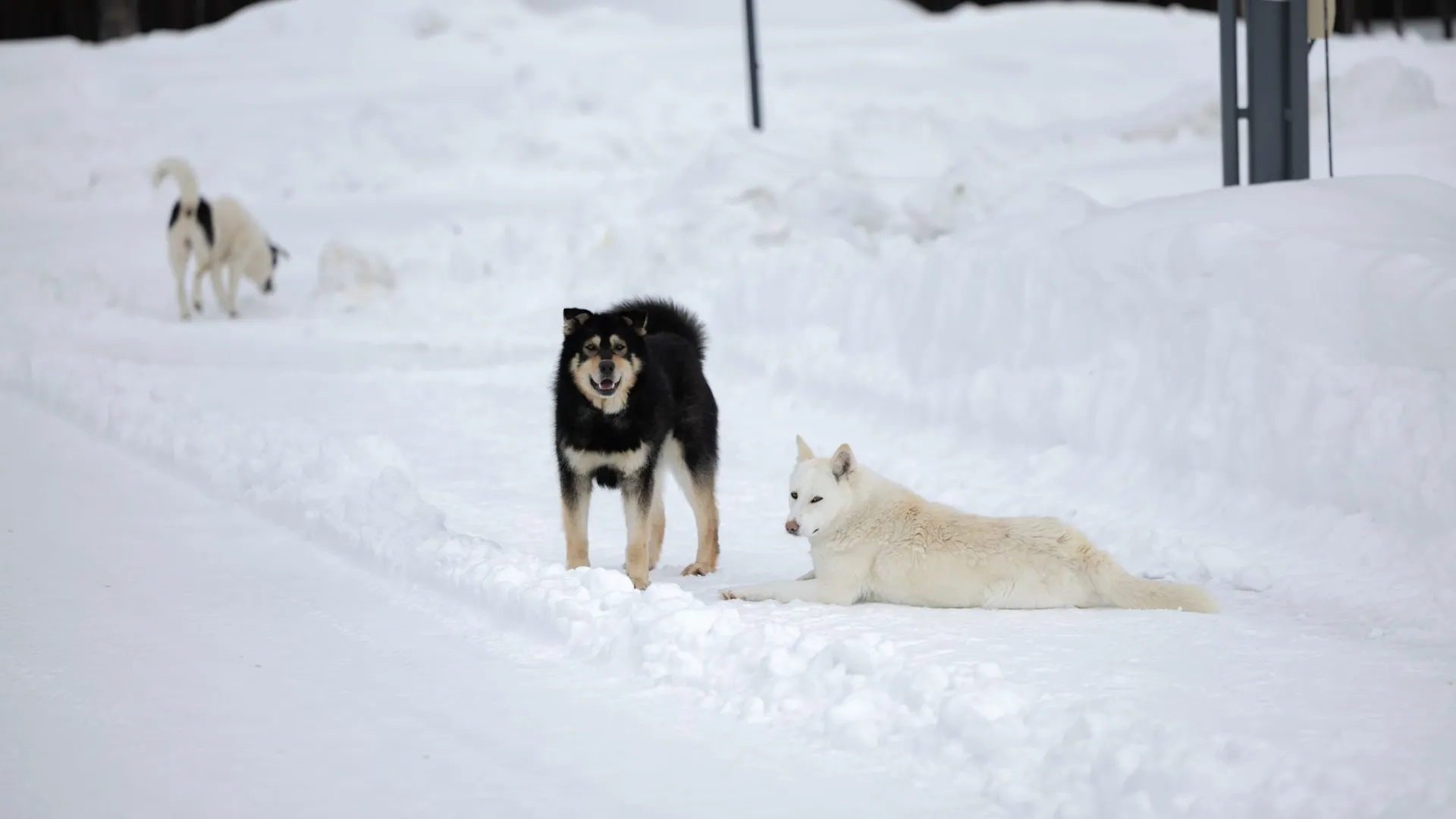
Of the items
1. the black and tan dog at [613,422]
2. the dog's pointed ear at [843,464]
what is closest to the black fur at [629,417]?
the black and tan dog at [613,422]

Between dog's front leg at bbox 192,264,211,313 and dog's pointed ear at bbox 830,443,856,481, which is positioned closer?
dog's pointed ear at bbox 830,443,856,481

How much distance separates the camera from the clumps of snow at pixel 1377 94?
52.8ft

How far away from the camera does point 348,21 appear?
30734mm

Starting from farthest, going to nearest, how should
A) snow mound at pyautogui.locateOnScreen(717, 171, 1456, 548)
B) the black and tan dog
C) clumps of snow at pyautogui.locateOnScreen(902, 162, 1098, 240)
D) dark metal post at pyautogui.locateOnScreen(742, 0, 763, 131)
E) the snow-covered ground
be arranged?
1. dark metal post at pyautogui.locateOnScreen(742, 0, 763, 131)
2. clumps of snow at pyautogui.locateOnScreen(902, 162, 1098, 240)
3. snow mound at pyautogui.locateOnScreen(717, 171, 1456, 548)
4. the black and tan dog
5. the snow-covered ground

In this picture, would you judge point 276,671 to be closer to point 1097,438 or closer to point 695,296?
point 1097,438

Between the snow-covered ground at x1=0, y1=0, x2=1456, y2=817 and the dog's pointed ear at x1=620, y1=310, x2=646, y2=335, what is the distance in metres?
1.10

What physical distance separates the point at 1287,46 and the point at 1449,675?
5.96 m

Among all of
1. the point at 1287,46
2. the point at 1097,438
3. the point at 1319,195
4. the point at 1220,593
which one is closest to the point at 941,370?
the point at 1097,438

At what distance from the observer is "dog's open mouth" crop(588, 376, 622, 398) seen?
597 cm

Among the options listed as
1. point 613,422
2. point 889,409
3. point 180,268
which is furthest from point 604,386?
point 180,268

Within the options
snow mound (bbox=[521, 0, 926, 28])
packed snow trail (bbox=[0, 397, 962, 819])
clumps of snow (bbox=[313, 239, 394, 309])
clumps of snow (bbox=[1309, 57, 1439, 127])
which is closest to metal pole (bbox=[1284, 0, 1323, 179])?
packed snow trail (bbox=[0, 397, 962, 819])

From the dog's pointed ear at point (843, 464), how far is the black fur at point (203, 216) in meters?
11.9

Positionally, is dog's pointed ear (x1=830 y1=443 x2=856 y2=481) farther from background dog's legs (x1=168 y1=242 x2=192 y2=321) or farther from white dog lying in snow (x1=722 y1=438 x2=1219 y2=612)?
background dog's legs (x1=168 y1=242 x2=192 y2=321)

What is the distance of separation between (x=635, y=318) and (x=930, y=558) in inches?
66.6
